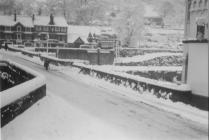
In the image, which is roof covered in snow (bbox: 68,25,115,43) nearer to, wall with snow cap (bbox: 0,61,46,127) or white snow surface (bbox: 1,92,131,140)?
wall with snow cap (bbox: 0,61,46,127)

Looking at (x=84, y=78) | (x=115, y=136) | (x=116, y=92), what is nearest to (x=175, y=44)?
(x=84, y=78)

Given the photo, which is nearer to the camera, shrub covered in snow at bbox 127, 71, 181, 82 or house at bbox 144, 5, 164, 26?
house at bbox 144, 5, 164, 26

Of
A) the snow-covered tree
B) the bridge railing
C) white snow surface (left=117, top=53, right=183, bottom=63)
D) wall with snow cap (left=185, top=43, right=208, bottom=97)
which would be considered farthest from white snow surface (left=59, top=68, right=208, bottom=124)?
the snow-covered tree

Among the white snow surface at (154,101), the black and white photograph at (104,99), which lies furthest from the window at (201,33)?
the white snow surface at (154,101)

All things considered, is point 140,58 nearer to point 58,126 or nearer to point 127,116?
point 127,116

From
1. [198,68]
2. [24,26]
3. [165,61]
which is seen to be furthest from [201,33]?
[165,61]

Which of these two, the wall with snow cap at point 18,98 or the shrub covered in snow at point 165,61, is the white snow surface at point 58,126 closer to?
the wall with snow cap at point 18,98
